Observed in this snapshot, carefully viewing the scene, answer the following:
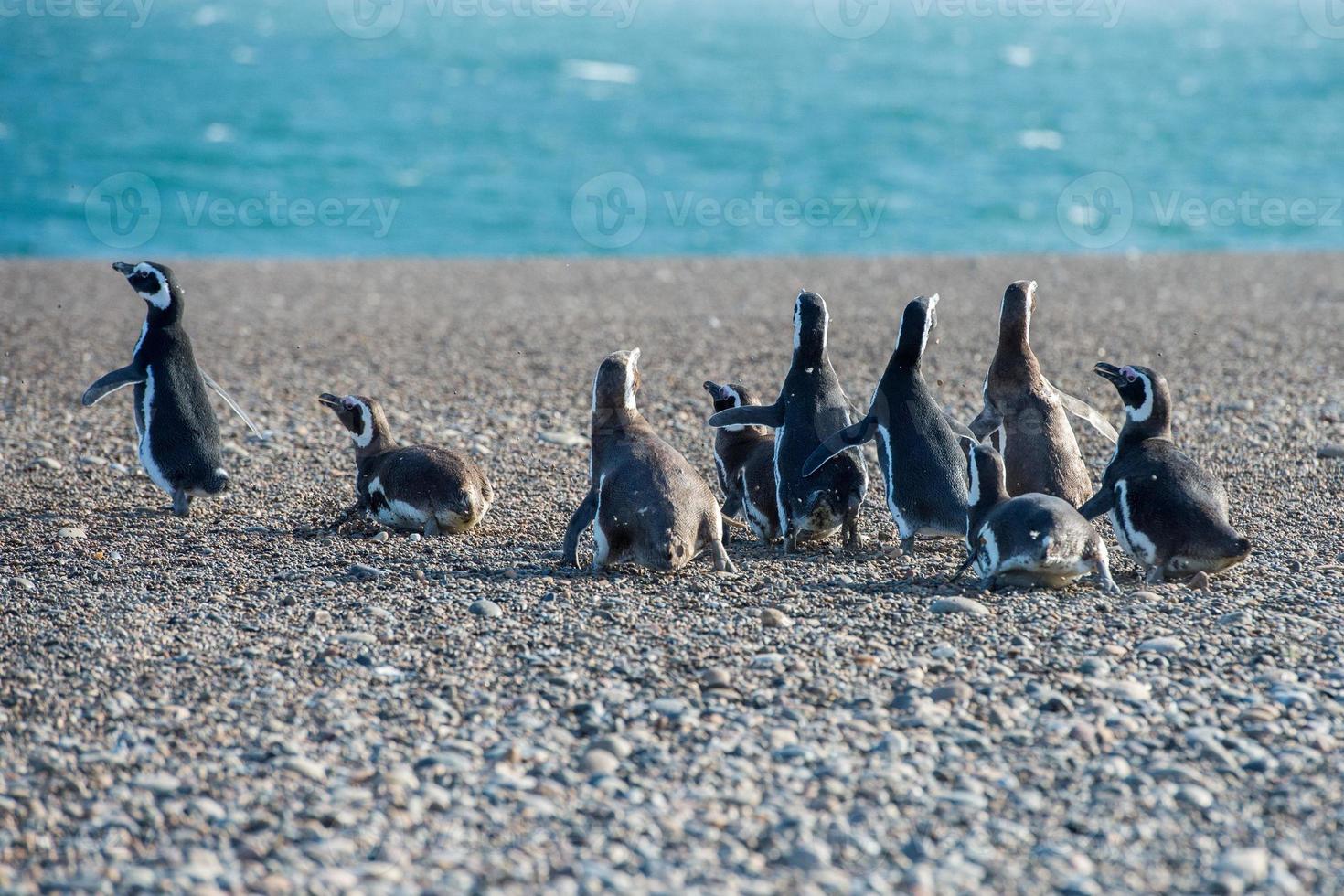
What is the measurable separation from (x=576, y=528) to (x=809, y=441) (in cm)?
124

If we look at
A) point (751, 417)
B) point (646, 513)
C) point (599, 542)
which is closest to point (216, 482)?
A: point (599, 542)

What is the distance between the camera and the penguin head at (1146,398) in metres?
5.99

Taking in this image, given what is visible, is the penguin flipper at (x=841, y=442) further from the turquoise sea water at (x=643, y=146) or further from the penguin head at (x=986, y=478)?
the turquoise sea water at (x=643, y=146)

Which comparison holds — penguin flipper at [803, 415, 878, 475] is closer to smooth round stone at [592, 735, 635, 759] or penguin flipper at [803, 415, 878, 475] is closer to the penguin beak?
the penguin beak

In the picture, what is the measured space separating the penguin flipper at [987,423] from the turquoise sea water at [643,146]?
776cm

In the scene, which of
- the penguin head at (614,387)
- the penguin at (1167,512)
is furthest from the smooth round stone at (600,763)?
the penguin head at (614,387)

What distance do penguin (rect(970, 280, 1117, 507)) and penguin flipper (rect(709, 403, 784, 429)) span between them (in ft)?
3.08

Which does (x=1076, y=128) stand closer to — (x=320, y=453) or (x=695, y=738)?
(x=320, y=453)

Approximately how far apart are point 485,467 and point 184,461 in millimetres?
1600

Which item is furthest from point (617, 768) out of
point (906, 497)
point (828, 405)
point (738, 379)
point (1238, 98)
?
point (1238, 98)

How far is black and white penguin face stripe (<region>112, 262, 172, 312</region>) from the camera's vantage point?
7379 millimetres

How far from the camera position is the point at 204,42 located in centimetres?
8550

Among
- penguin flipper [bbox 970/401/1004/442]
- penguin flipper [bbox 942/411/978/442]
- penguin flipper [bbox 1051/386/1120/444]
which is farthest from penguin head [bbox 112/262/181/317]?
penguin flipper [bbox 1051/386/1120/444]

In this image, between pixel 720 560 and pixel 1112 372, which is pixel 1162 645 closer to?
pixel 720 560
